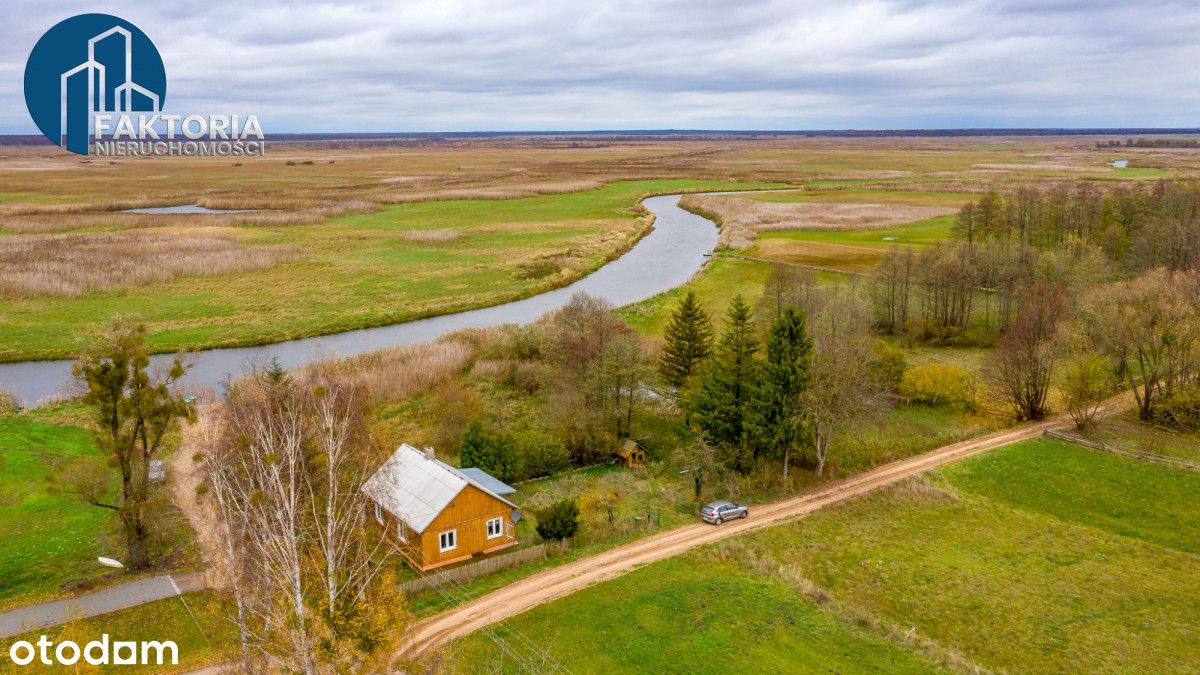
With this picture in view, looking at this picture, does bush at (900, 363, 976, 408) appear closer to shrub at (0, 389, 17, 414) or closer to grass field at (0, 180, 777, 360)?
grass field at (0, 180, 777, 360)

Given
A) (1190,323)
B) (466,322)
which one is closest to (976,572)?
(1190,323)

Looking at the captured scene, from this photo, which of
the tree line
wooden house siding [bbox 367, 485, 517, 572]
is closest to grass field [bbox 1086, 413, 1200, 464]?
the tree line

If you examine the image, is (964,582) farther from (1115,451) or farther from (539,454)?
(539,454)

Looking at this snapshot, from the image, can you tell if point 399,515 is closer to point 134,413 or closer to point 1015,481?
point 134,413

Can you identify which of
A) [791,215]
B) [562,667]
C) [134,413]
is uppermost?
[791,215]

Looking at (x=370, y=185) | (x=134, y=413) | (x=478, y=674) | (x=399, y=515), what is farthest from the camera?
(x=370, y=185)

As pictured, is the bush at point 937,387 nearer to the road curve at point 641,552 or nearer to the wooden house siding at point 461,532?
the road curve at point 641,552
